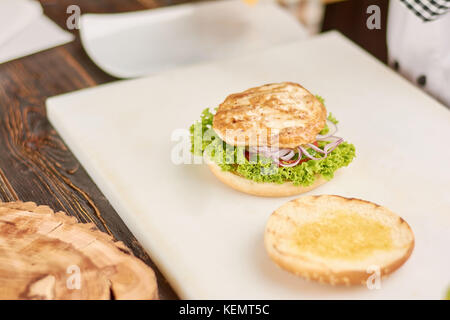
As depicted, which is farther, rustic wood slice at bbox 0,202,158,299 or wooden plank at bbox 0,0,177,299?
wooden plank at bbox 0,0,177,299

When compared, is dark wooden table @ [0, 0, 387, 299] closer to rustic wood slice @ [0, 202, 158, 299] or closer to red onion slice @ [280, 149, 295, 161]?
rustic wood slice @ [0, 202, 158, 299]

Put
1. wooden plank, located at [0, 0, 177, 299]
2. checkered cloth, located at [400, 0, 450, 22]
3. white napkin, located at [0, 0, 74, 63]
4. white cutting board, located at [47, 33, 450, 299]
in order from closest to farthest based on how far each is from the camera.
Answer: white cutting board, located at [47, 33, 450, 299] → wooden plank, located at [0, 0, 177, 299] → checkered cloth, located at [400, 0, 450, 22] → white napkin, located at [0, 0, 74, 63]

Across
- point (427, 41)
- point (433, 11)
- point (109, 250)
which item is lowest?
point (109, 250)

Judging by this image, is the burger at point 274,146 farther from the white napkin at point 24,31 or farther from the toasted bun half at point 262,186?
the white napkin at point 24,31

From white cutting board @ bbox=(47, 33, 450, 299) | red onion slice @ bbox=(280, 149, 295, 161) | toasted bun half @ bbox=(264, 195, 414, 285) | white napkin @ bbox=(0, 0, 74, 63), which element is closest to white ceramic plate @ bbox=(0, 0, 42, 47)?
white napkin @ bbox=(0, 0, 74, 63)

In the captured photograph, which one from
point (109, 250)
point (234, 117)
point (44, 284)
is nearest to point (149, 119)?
point (234, 117)
